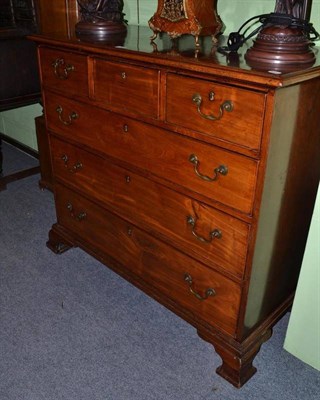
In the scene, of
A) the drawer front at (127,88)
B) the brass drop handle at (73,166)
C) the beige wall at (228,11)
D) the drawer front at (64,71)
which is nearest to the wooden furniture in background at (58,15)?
the beige wall at (228,11)

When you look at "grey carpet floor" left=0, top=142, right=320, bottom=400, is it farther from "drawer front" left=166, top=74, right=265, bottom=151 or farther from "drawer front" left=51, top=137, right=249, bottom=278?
"drawer front" left=166, top=74, right=265, bottom=151

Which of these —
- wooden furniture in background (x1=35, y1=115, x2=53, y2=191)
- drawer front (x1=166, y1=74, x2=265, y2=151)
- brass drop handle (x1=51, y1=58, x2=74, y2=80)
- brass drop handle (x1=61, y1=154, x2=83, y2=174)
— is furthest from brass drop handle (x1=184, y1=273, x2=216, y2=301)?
wooden furniture in background (x1=35, y1=115, x2=53, y2=191)

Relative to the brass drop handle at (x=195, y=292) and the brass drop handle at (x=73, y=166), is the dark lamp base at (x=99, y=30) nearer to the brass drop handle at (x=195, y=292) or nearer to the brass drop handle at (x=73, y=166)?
the brass drop handle at (x=73, y=166)

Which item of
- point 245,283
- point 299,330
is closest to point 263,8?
point 245,283

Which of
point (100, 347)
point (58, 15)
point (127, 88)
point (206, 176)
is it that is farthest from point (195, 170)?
point (58, 15)

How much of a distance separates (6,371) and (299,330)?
1.18 m

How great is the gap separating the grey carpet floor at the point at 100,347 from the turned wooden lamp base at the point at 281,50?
3.84 feet

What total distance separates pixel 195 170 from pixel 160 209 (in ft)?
0.94

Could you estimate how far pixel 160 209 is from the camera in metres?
1.69

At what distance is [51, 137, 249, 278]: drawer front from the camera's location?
4.88ft

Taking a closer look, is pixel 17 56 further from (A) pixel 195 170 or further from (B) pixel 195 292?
(B) pixel 195 292

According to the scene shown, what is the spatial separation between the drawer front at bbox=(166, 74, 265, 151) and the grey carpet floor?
0.95 m

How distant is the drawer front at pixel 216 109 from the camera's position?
124 cm

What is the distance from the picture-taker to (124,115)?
164cm
